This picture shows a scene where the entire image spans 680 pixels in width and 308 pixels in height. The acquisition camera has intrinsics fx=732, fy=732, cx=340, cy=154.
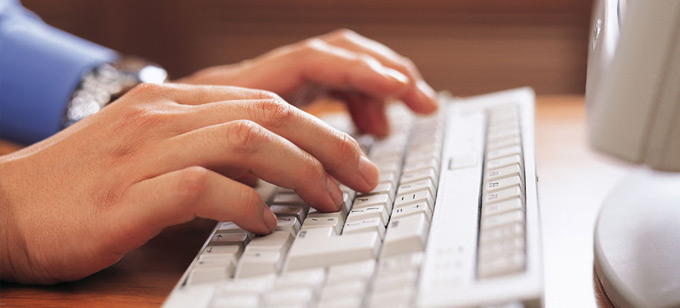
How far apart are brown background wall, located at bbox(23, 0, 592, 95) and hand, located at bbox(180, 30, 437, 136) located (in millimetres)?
1250

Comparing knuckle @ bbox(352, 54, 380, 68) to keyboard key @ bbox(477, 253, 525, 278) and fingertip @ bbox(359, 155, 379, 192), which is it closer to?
fingertip @ bbox(359, 155, 379, 192)

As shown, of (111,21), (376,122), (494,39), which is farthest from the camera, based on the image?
(111,21)

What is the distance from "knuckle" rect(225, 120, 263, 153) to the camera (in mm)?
496

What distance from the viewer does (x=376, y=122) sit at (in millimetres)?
770

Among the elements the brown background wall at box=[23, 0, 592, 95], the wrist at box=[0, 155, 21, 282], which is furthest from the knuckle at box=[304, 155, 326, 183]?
the brown background wall at box=[23, 0, 592, 95]

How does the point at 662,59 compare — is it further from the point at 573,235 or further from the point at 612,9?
the point at 573,235

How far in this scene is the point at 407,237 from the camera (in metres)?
0.44

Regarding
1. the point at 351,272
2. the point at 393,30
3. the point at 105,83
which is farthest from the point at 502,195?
the point at 393,30

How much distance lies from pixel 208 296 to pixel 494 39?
1710mm

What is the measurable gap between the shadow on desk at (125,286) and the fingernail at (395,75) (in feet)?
0.98

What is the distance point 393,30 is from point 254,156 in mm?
1640

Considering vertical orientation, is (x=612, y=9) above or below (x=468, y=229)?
above

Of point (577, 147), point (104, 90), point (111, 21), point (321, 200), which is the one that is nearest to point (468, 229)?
point (321, 200)

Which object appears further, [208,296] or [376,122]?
[376,122]
